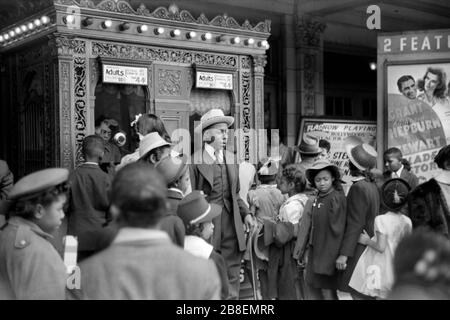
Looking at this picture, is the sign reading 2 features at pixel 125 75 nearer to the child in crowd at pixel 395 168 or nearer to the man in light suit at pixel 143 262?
the child in crowd at pixel 395 168

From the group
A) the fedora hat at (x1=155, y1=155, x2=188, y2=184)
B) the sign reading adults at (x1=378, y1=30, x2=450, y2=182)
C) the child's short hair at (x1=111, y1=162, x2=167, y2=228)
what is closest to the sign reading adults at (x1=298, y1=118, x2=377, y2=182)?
the sign reading adults at (x1=378, y1=30, x2=450, y2=182)

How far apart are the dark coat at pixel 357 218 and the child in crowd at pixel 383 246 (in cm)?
4

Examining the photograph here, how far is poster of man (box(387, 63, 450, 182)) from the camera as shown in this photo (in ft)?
24.8

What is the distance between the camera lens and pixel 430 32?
775 centimetres

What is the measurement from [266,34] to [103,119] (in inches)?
105

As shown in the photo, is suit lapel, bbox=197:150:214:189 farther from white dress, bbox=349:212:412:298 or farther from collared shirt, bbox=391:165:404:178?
collared shirt, bbox=391:165:404:178

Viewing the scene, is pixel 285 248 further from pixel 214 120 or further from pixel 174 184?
pixel 174 184

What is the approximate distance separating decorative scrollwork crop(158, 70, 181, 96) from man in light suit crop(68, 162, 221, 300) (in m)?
5.64

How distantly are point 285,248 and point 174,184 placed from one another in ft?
4.98

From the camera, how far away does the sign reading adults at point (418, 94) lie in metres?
7.57

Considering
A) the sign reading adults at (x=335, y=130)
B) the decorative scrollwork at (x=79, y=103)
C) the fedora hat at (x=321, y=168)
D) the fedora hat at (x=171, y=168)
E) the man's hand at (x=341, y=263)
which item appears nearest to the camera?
the fedora hat at (x=171, y=168)

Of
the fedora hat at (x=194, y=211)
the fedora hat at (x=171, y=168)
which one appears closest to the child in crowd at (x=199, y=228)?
the fedora hat at (x=194, y=211)
